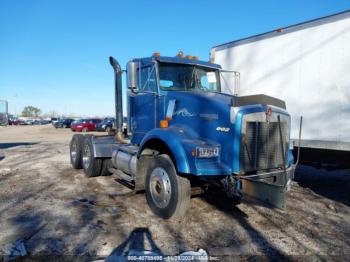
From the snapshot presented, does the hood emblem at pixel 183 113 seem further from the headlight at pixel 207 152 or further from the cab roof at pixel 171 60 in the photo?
the cab roof at pixel 171 60

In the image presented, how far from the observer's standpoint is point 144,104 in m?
6.14

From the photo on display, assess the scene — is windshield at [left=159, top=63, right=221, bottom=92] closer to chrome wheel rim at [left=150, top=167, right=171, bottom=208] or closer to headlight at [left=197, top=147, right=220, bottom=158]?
chrome wheel rim at [left=150, top=167, right=171, bottom=208]

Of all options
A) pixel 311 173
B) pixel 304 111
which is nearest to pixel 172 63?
pixel 304 111

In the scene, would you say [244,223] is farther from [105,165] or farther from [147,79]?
[105,165]

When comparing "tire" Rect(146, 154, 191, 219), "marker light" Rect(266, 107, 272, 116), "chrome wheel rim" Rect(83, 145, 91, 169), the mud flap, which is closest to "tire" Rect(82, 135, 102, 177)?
"chrome wheel rim" Rect(83, 145, 91, 169)

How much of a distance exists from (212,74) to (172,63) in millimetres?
978

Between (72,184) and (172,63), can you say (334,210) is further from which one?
(72,184)

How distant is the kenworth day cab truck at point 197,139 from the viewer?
4.30m

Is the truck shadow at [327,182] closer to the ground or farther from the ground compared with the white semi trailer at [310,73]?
closer to the ground

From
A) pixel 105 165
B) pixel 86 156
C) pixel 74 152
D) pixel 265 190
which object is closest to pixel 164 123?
pixel 265 190

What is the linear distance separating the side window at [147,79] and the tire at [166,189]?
1487 millimetres

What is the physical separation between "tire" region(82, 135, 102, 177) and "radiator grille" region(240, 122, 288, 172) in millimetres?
4362

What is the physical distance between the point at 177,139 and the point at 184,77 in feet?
5.80

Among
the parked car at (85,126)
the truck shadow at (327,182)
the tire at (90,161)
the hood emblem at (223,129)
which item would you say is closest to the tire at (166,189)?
the hood emblem at (223,129)
